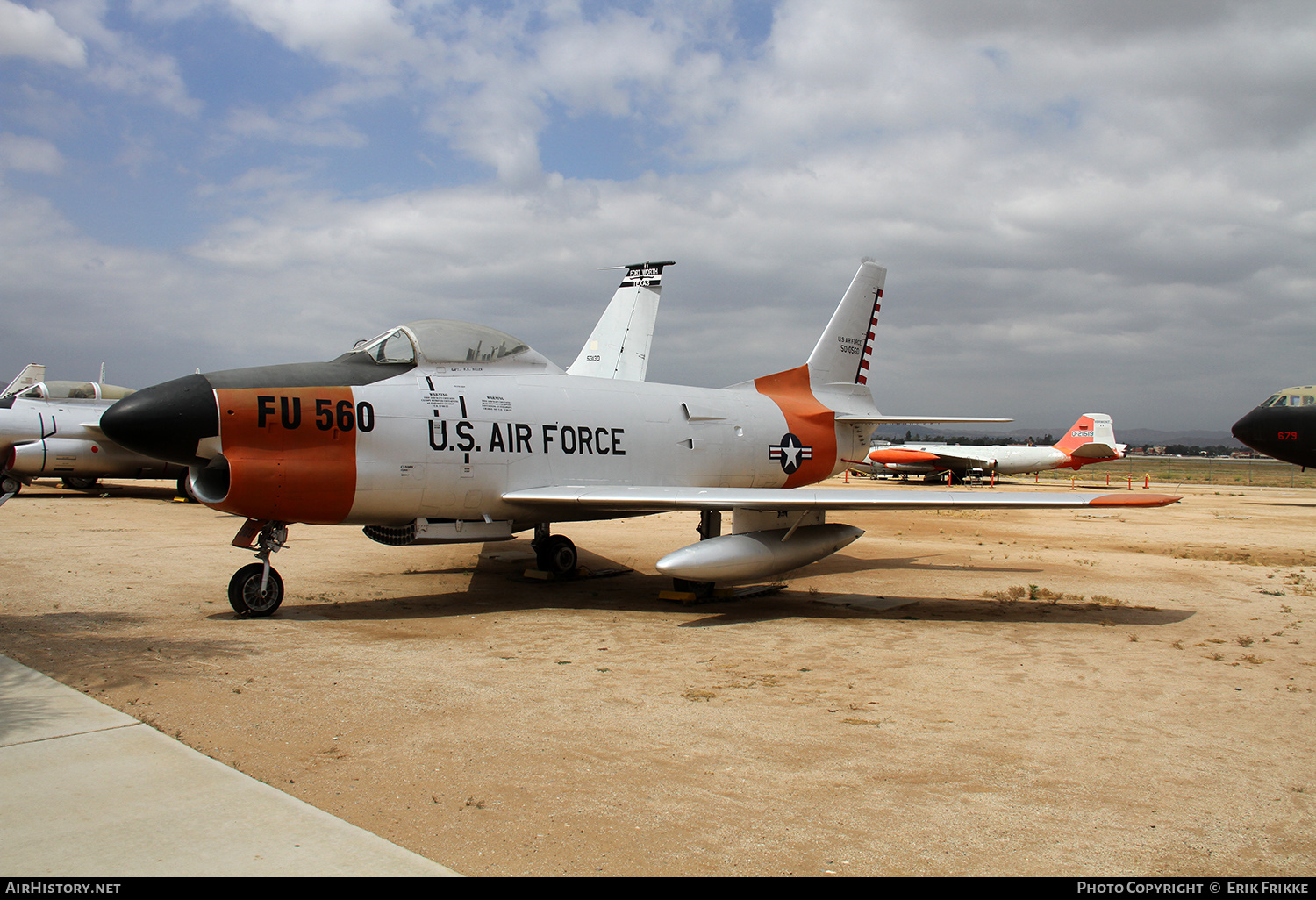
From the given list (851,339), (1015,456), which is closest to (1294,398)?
(1015,456)

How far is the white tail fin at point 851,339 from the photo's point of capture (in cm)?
1388

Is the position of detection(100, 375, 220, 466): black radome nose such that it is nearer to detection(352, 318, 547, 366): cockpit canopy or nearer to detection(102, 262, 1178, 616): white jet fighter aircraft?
detection(102, 262, 1178, 616): white jet fighter aircraft

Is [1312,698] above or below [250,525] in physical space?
below

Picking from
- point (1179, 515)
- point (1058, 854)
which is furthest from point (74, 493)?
point (1179, 515)

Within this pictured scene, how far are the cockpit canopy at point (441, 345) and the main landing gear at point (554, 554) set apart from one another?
2.98 meters

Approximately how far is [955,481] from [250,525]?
129ft

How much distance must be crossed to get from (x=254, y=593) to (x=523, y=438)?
10.9 ft

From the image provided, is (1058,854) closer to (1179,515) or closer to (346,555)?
(346,555)

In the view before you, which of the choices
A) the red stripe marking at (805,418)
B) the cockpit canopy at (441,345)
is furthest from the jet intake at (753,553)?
the cockpit canopy at (441,345)

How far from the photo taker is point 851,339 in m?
14.2

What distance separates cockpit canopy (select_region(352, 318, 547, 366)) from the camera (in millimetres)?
9367

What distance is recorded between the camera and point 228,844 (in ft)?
10.1

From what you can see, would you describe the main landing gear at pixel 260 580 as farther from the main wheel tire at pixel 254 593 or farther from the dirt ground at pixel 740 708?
the dirt ground at pixel 740 708

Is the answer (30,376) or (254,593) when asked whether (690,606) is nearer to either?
(254,593)
